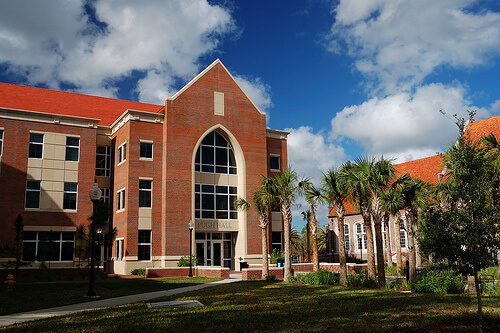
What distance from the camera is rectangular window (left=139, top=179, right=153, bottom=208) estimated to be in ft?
117

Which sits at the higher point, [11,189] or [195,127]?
[195,127]

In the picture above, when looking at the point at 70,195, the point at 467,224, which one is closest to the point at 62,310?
the point at 467,224

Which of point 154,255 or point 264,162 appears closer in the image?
point 154,255

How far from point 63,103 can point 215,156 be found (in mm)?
15858

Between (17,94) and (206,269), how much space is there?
25.0 m

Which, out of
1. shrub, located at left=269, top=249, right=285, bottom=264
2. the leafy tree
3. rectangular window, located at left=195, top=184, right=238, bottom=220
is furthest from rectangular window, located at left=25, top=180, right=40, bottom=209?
the leafy tree

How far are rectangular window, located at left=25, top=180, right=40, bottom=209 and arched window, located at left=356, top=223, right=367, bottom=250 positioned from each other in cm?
3558

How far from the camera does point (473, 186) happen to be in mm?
10203

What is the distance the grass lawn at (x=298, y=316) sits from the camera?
985 centimetres

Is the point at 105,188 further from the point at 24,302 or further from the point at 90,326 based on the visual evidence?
the point at 90,326

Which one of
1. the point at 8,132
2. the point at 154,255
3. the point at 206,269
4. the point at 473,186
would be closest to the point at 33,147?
the point at 8,132

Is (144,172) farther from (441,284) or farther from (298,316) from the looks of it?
(298,316)

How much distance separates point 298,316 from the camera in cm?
1131

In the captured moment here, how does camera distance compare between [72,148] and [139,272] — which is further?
[72,148]
